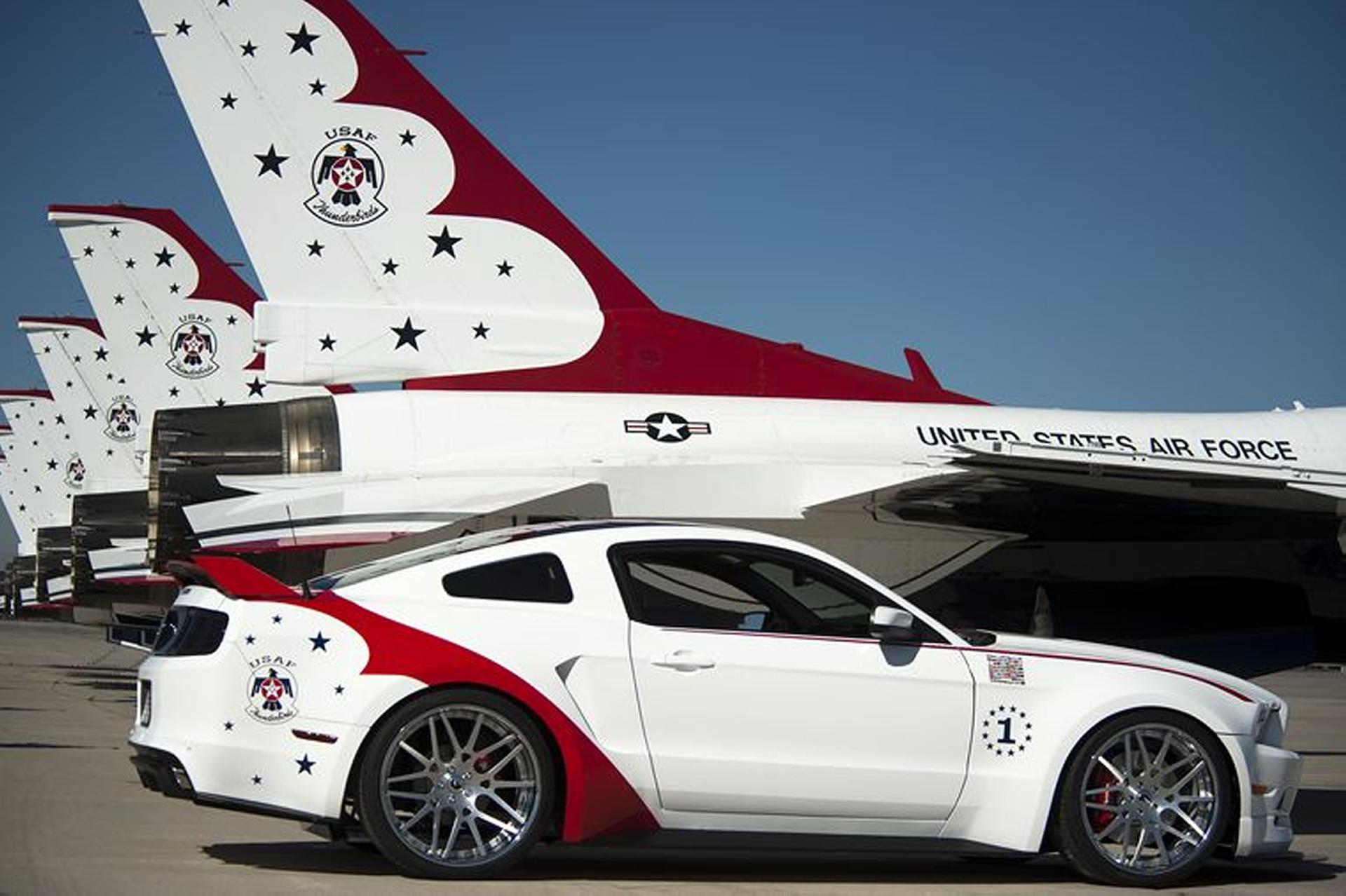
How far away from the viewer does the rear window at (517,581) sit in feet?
20.4

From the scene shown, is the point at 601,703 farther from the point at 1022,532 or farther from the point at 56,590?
the point at 56,590

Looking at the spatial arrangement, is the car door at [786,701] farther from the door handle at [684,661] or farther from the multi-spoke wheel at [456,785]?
the multi-spoke wheel at [456,785]

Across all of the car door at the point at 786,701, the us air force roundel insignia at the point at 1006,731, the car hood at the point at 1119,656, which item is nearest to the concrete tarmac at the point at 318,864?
the car door at the point at 786,701

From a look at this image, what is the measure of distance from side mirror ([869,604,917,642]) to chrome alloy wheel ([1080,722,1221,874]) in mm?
910

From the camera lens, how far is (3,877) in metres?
5.73

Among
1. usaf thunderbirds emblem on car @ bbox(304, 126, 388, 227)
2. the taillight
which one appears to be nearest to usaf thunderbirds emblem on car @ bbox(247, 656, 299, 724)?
the taillight

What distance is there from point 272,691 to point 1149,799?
3354 millimetres

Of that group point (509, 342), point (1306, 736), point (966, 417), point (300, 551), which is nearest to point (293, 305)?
point (509, 342)

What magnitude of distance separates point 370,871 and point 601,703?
42.0 inches

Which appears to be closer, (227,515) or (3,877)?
(3,877)

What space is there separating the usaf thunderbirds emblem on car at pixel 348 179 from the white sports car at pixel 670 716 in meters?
6.03

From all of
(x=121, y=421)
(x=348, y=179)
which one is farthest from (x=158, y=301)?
(x=348, y=179)

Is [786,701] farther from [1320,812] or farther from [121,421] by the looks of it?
[121,421]

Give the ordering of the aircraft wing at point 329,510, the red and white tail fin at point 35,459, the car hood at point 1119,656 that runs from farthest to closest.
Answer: the red and white tail fin at point 35,459, the aircraft wing at point 329,510, the car hood at point 1119,656
